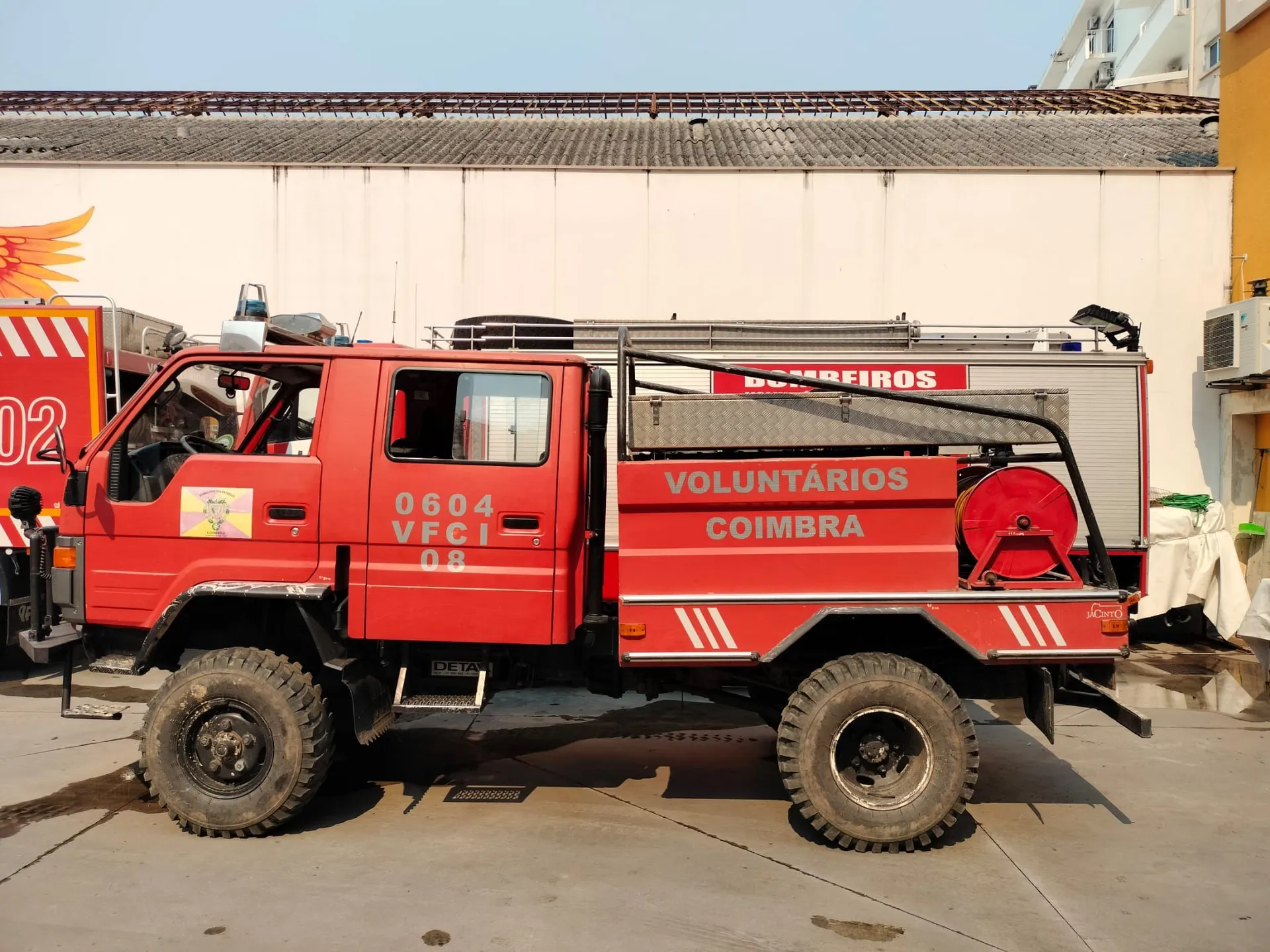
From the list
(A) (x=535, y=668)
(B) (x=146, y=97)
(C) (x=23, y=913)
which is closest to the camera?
(C) (x=23, y=913)

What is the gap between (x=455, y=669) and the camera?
5.00 meters

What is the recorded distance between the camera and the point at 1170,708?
7.64m

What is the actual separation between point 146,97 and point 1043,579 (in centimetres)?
1823

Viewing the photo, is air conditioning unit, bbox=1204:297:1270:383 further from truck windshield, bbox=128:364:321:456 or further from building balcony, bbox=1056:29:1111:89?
building balcony, bbox=1056:29:1111:89

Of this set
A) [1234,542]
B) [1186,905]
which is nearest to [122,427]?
[1186,905]

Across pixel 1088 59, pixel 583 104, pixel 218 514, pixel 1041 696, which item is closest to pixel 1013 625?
pixel 1041 696

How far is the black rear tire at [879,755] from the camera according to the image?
453 cm

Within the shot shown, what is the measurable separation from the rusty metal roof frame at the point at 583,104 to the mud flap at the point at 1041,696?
47.9 feet

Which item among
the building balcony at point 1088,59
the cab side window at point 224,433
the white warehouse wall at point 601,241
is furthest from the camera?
the building balcony at point 1088,59

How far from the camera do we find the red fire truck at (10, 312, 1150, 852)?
4574 millimetres

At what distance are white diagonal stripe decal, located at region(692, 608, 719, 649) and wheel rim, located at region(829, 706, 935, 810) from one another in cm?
75

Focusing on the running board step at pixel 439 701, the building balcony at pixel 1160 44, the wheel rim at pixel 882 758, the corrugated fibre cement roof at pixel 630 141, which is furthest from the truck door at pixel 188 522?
the building balcony at pixel 1160 44

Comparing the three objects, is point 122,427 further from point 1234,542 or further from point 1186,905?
point 1234,542

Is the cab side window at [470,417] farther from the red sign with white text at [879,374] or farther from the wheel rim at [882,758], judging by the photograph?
the red sign with white text at [879,374]
